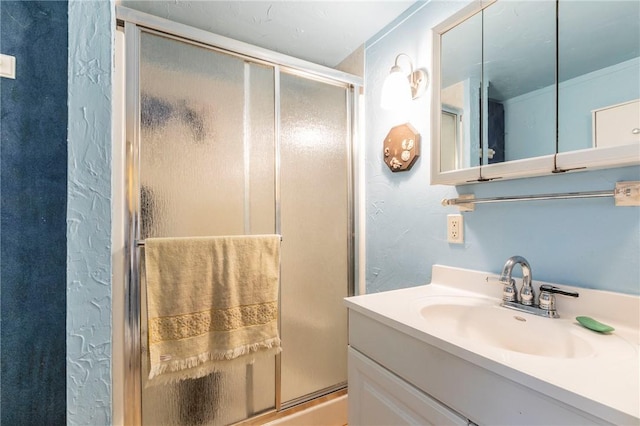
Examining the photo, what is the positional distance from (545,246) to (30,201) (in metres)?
1.83

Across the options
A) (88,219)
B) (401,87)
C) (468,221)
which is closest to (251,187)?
(88,219)

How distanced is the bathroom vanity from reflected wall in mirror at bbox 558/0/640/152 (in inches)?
16.1

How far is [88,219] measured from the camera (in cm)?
72

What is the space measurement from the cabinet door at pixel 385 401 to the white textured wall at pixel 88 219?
0.70 m

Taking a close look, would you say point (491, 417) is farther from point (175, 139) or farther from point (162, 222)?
point (175, 139)

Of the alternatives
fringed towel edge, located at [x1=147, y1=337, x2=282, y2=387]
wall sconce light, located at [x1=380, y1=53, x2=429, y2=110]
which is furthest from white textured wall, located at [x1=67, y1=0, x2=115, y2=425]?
wall sconce light, located at [x1=380, y1=53, x2=429, y2=110]

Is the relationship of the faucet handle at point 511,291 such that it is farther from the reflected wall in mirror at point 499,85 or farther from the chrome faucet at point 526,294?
the reflected wall in mirror at point 499,85

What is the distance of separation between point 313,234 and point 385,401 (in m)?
0.88

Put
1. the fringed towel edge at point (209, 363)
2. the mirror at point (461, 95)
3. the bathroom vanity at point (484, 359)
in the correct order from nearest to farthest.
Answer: the bathroom vanity at point (484, 359) → the mirror at point (461, 95) → the fringed towel edge at point (209, 363)

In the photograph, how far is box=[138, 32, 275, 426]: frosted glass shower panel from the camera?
1.17 m

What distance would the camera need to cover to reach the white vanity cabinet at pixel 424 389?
0.51 m

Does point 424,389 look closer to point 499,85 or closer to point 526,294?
point 526,294

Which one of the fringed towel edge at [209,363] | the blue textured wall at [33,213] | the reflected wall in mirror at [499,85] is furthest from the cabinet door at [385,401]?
the blue textured wall at [33,213]

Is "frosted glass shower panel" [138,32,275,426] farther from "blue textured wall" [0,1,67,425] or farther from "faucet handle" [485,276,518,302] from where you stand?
"faucet handle" [485,276,518,302]
